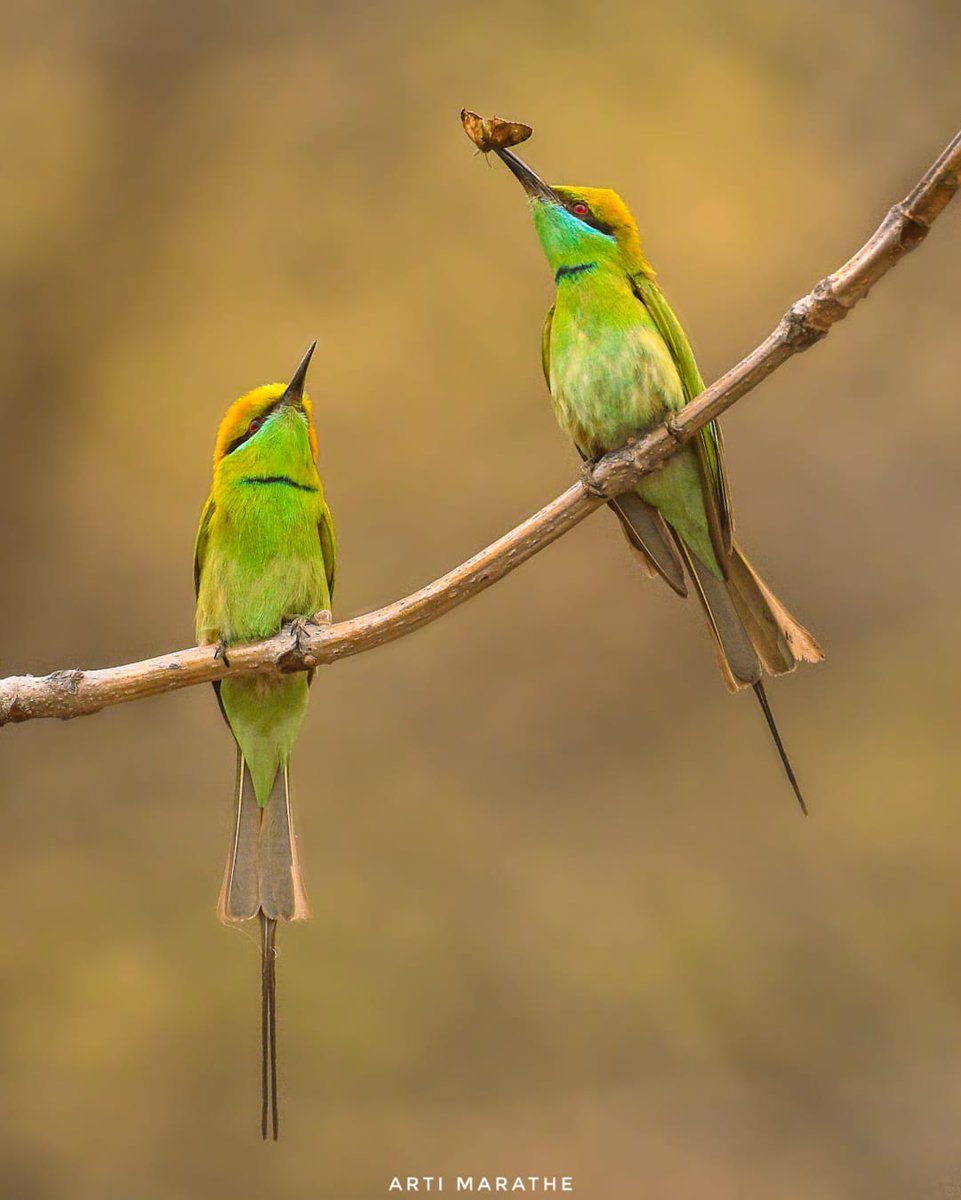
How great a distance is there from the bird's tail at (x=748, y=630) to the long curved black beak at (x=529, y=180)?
0.52 metres

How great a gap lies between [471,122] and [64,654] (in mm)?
2232

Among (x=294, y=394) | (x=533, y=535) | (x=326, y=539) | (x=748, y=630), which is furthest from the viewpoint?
(x=326, y=539)

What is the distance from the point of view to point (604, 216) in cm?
180

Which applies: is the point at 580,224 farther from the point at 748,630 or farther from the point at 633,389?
the point at 748,630

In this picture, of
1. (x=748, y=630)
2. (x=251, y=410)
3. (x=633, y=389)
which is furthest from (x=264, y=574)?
(x=748, y=630)

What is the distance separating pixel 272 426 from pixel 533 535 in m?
0.57

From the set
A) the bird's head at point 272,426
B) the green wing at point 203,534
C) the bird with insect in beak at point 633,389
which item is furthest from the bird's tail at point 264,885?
the bird with insect in beak at point 633,389

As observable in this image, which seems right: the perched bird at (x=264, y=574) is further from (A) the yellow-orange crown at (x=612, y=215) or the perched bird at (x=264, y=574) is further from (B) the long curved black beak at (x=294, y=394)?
(A) the yellow-orange crown at (x=612, y=215)

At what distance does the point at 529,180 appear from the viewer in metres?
1.75

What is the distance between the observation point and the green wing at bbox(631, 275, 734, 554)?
176 centimetres

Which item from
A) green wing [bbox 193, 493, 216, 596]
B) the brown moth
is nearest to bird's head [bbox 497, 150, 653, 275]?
the brown moth

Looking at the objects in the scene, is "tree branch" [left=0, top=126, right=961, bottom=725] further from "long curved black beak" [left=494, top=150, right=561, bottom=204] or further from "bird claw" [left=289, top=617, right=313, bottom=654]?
"long curved black beak" [left=494, top=150, right=561, bottom=204]

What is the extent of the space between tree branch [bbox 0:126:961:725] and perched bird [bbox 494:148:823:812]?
0.21 feet

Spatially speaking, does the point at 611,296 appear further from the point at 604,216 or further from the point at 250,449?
the point at 250,449
